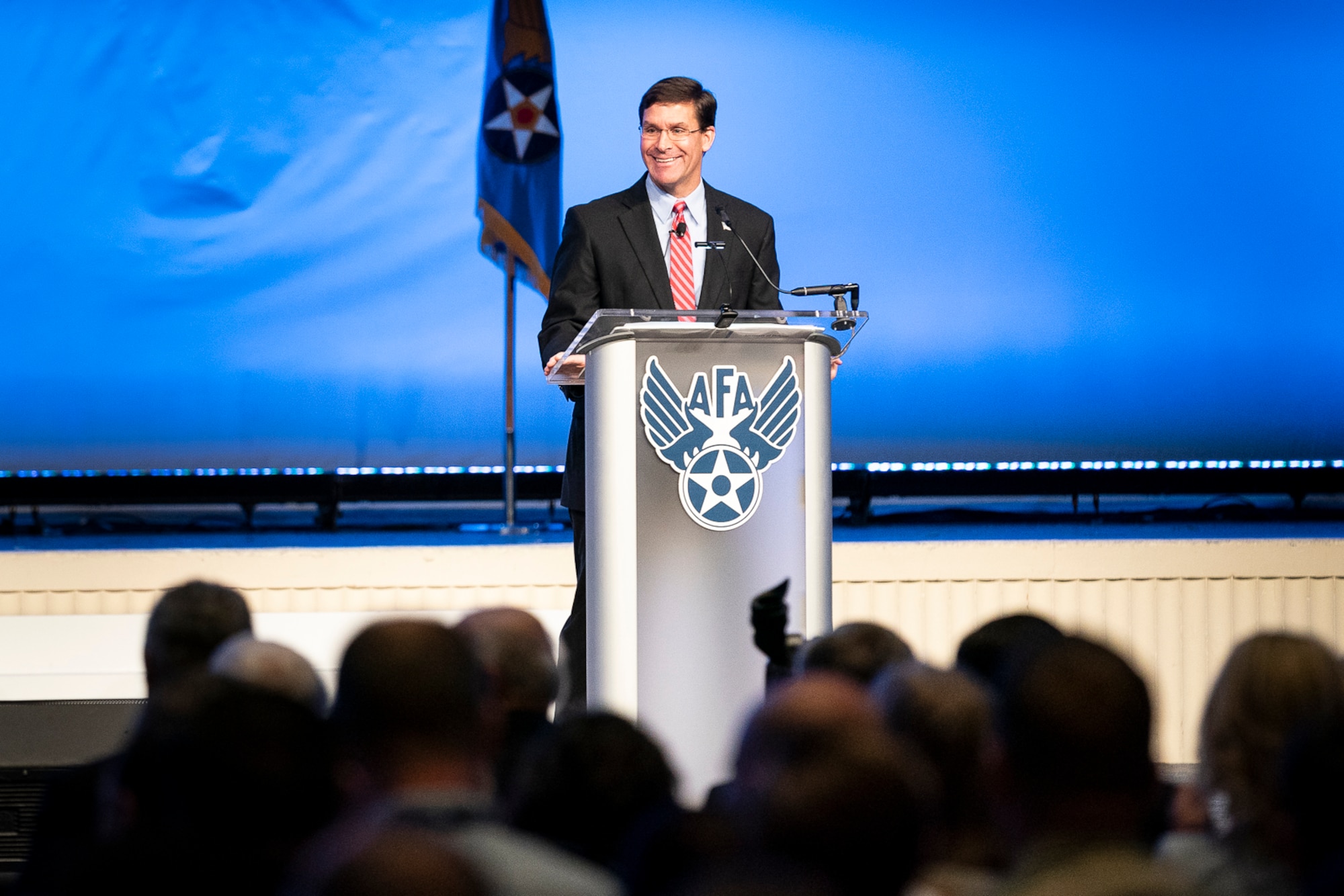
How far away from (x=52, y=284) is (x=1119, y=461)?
450 cm

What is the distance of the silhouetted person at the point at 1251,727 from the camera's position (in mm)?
1359

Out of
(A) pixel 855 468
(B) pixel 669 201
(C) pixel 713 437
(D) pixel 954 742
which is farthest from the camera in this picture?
(A) pixel 855 468

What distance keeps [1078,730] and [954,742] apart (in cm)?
25

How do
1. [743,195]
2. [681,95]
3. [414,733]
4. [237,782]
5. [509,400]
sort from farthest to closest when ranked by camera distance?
[743,195]
[509,400]
[681,95]
[414,733]
[237,782]

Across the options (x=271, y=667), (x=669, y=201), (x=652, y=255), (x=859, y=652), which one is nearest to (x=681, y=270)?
(x=652, y=255)

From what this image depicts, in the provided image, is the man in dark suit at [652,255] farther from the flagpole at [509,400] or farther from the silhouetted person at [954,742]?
the flagpole at [509,400]

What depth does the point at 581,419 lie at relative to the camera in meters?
2.97

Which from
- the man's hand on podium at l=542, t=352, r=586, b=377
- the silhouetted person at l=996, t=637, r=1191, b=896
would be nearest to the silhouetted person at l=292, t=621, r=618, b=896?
the silhouetted person at l=996, t=637, r=1191, b=896

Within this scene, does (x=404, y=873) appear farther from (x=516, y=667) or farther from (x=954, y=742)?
(x=516, y=667)

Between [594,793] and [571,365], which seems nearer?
[594,793]

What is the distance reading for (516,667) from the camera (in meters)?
1.80

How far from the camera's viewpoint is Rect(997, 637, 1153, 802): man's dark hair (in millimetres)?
1209

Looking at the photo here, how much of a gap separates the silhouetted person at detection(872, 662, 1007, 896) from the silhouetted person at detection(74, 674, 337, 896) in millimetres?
606

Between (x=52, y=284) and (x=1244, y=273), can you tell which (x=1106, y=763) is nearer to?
(x=1244, y=273)
